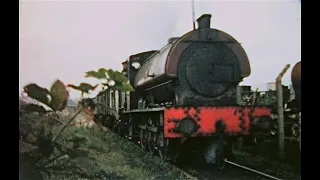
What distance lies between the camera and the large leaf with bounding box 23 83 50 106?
274 cm

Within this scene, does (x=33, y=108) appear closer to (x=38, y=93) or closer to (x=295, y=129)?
(x=38, y=93)

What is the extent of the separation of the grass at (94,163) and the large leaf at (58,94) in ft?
0.89

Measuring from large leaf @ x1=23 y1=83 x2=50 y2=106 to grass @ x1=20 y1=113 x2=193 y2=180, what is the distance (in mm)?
271

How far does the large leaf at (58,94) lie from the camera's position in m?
2.73

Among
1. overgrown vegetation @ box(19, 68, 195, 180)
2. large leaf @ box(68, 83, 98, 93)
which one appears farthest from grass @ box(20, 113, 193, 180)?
large leaf @ box(68, 83, 98, 93)

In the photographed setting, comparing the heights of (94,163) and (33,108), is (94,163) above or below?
below

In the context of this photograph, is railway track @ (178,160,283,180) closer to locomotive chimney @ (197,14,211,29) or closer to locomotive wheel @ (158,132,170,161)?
locomotive wheel @ (158,132,170,161)

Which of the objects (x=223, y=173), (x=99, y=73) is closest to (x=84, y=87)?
(x=99, y=73)

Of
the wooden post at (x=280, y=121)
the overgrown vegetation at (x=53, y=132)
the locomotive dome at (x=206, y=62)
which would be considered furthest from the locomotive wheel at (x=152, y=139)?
the overgrown vegetation at (x=53, y=132)

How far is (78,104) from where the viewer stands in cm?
291

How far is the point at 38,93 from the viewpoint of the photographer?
8.99ft

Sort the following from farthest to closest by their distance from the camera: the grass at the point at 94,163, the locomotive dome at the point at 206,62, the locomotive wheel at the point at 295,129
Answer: the locomotive wheel at the point at 295,129, the locomotive dome at the point at 206,62, the grass at the point at 94,163

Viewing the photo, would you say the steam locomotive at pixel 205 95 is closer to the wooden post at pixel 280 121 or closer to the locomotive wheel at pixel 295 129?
the wooden post at pixel 280 121

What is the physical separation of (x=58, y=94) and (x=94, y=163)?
149 centimetres
